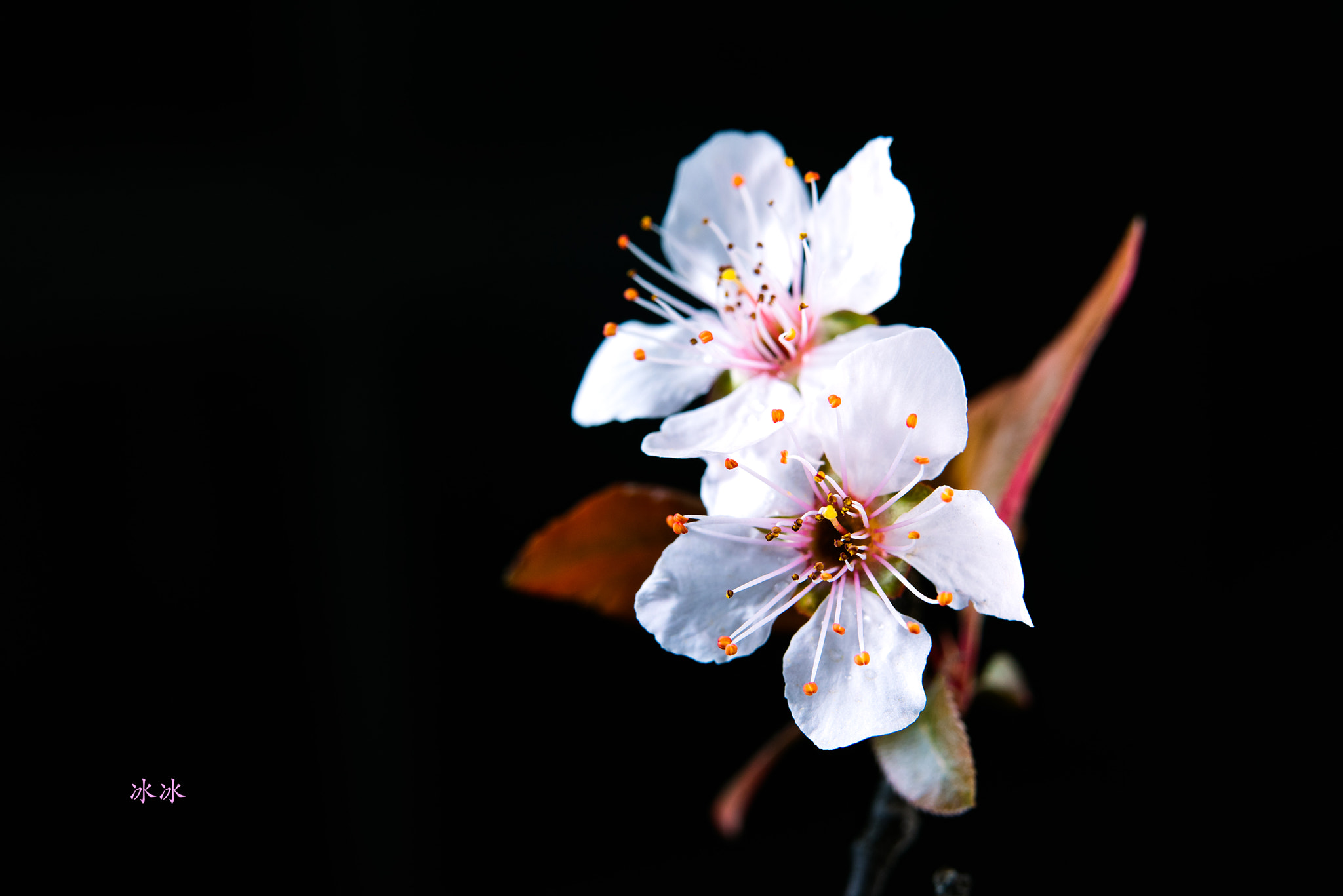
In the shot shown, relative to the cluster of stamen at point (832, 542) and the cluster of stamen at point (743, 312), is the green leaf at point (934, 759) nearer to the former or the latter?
the cluster of stamen at point (832, 542)

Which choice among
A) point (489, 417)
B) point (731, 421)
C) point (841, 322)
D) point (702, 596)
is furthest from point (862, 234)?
point (489, 417)

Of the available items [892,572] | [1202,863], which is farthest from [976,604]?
[1202,863]

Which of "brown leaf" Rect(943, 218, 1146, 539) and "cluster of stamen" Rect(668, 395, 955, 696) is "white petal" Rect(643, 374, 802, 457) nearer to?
"cluster of stamen" Rect(668, 395, 955, 696)

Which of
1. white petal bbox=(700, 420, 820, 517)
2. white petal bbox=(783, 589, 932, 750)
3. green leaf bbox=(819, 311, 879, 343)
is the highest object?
green leaf bbox=(819, 311, 879, 343)

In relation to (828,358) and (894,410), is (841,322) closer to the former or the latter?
(828,358)

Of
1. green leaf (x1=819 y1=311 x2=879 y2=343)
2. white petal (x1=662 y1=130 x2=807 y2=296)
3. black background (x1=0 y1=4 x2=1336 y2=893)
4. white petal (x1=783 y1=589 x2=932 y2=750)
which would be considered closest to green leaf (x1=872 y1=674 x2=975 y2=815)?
white petal (x1=783 y1=589 x2=932 y2=750)

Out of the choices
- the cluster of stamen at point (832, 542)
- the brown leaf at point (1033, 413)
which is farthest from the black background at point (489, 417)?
the cluster of stamen at point (832, 542)
